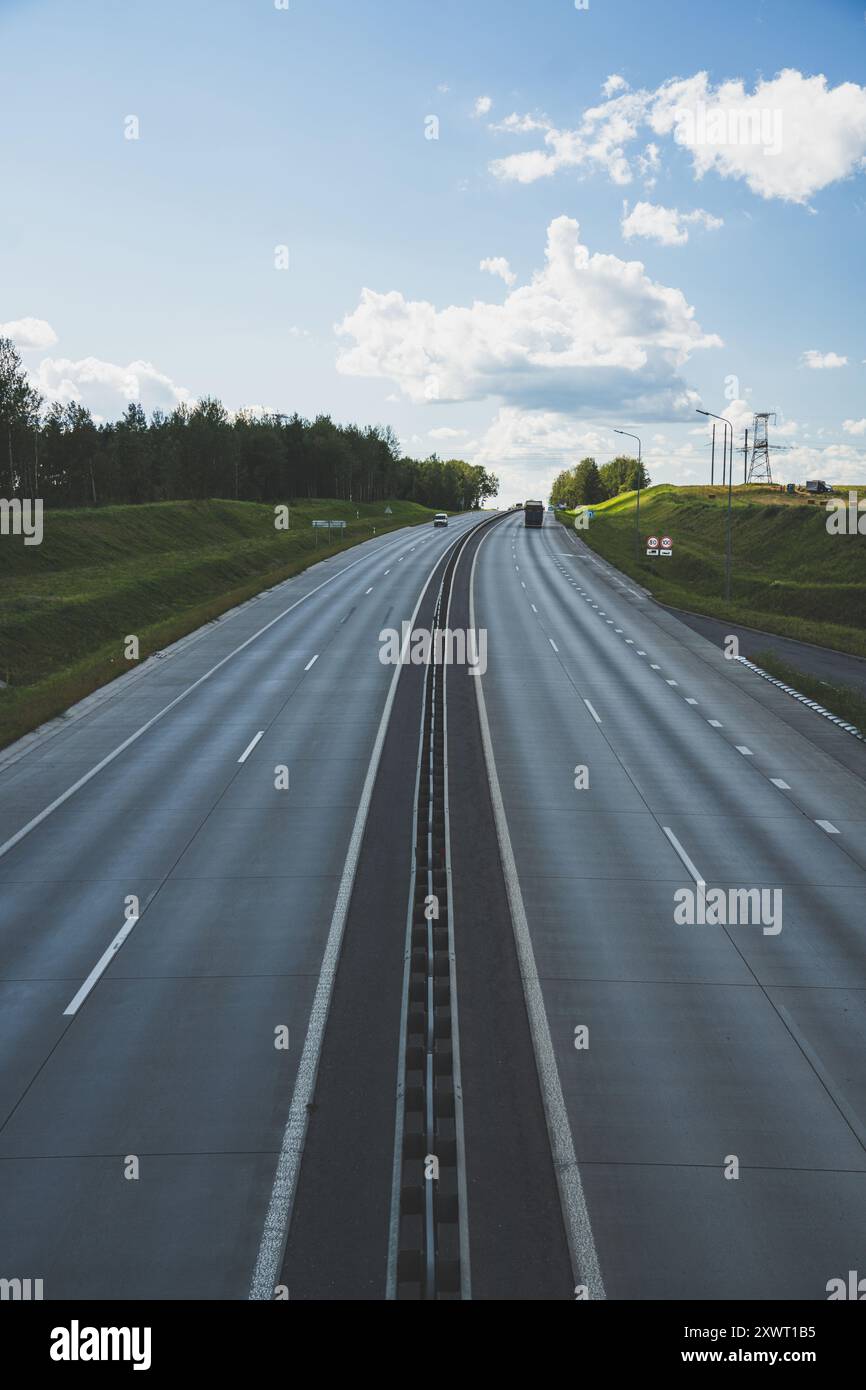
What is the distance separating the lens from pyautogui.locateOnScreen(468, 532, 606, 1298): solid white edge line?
799cm

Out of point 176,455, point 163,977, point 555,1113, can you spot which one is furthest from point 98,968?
point 176,455

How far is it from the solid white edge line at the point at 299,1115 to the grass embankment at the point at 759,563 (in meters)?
28.7

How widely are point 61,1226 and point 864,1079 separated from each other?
8129mm

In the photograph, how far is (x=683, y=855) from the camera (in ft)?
56.1

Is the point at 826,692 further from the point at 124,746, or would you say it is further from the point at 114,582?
the point at 114,582

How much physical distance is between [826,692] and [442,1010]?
21.6 meters

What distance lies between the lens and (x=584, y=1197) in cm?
871

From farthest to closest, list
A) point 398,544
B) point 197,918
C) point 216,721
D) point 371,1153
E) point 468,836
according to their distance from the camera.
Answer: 1. point 398,544
2. point 216,721
3. point 468,836
4. point 197,918
5. point 371,1153

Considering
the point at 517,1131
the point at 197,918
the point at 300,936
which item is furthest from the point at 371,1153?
the point at 197,918

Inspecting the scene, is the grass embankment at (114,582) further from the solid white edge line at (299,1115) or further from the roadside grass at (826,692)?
the roadside grass at (826,692)

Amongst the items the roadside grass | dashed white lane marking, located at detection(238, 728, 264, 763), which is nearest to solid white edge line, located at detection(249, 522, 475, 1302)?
dashed white lane marking, located at detection(238, 728, 264, 763)

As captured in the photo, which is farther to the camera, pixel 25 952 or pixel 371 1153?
pixel 25 952
